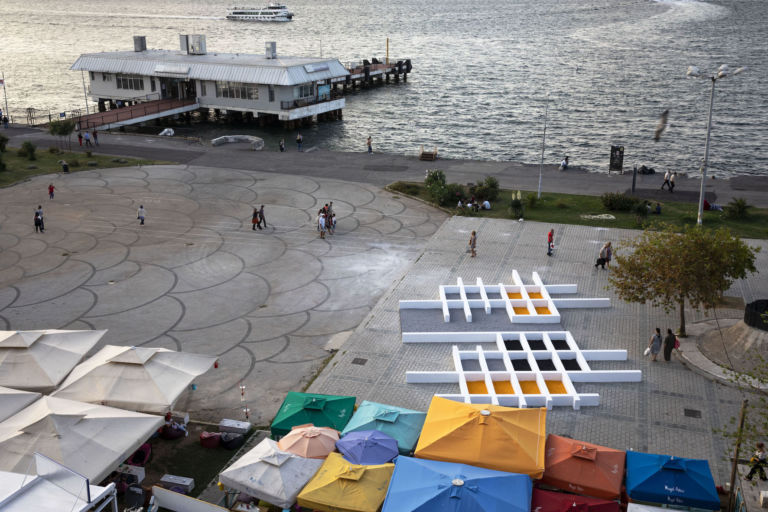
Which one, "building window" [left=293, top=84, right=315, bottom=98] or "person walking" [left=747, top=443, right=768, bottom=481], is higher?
"building window" [left=293, top=84, right=315, bottom=98]

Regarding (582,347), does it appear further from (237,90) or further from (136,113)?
(136,113)

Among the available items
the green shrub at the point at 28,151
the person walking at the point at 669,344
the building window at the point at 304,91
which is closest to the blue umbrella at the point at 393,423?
the person walking at the point at 669,344

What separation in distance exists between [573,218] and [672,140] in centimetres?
3685

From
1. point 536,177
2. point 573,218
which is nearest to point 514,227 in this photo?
point 573,218

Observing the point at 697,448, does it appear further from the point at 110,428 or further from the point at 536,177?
the point at 536,177

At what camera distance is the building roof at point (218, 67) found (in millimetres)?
71438

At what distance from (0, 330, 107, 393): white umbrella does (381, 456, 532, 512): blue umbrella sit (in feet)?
39.7

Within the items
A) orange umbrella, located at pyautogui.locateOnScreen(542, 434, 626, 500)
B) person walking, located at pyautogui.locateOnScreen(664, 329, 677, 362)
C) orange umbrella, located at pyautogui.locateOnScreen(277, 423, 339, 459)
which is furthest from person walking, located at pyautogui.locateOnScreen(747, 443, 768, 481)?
orange umbrella, located at pyautogui.locateOnScreen(277, 423, 339, 459)

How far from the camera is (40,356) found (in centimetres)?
2272

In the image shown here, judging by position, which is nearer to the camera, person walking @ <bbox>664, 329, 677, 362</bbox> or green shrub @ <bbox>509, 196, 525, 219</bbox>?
person walking @ <bbox>664, 329, 677, 362</bbox>

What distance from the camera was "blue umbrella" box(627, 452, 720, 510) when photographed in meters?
17.2

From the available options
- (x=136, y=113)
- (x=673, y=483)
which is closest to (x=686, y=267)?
(x=673, y=483)

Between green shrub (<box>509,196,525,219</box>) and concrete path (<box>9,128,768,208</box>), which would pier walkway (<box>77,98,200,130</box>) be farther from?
green shrub (<box>509,196,525,219</box>)

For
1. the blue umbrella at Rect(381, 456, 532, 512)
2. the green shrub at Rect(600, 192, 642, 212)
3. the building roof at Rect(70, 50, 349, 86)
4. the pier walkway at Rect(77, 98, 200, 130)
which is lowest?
the blue umbrella at Rect(381, 456, 532, 512)
